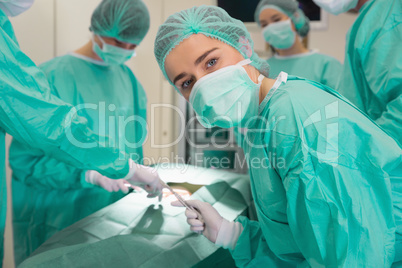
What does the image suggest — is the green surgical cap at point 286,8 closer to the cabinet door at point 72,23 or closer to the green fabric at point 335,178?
the cabinet door at point 72,23

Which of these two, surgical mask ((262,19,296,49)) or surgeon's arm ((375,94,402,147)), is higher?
surgical mask ((262,19,296,49))

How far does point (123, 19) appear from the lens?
1480mm

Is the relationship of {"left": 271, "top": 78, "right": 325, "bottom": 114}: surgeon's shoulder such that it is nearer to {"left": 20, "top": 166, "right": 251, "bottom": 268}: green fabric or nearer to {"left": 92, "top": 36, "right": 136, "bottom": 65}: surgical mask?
{"left": 20, "top": 166, "right": 251, "bottom": 268}: green fabric

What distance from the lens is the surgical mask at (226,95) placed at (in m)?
0.89

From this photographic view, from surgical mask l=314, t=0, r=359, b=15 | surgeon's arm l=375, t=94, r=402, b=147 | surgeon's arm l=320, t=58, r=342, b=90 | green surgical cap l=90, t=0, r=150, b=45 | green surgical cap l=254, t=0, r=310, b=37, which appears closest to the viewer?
surgeon's arm l=375, t=94, r=402, b=147

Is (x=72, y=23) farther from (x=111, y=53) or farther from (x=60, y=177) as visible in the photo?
(x=60, y=177)

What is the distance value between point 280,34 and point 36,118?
1632 millimetres

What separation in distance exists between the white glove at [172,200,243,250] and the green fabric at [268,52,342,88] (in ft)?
4.39

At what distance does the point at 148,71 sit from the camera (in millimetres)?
1624

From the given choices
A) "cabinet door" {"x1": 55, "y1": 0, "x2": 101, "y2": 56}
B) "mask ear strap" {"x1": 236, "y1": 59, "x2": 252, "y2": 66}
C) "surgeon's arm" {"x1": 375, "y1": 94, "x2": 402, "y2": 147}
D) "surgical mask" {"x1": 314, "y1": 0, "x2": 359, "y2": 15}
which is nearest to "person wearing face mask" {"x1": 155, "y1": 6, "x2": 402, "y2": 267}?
"mask ear strap" {"x1": 236, "y1": 59, "x2": 252, "y2": 66}

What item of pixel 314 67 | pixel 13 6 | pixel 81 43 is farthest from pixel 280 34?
pixel 13 6

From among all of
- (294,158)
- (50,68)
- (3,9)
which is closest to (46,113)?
(3,9)

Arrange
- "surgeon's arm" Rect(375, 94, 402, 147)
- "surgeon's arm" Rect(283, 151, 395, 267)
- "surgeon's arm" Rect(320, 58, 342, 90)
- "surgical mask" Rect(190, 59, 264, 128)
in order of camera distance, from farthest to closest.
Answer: "surgeon's arm" Rect(320, 58, 342, 90) → "surgeon's arm" Rect(375, 94, 402, 147) → "surgical mask" Rect(190, 59, 264, 128) → "surgeon's arm" Rect(283, 151, 395, 267)
